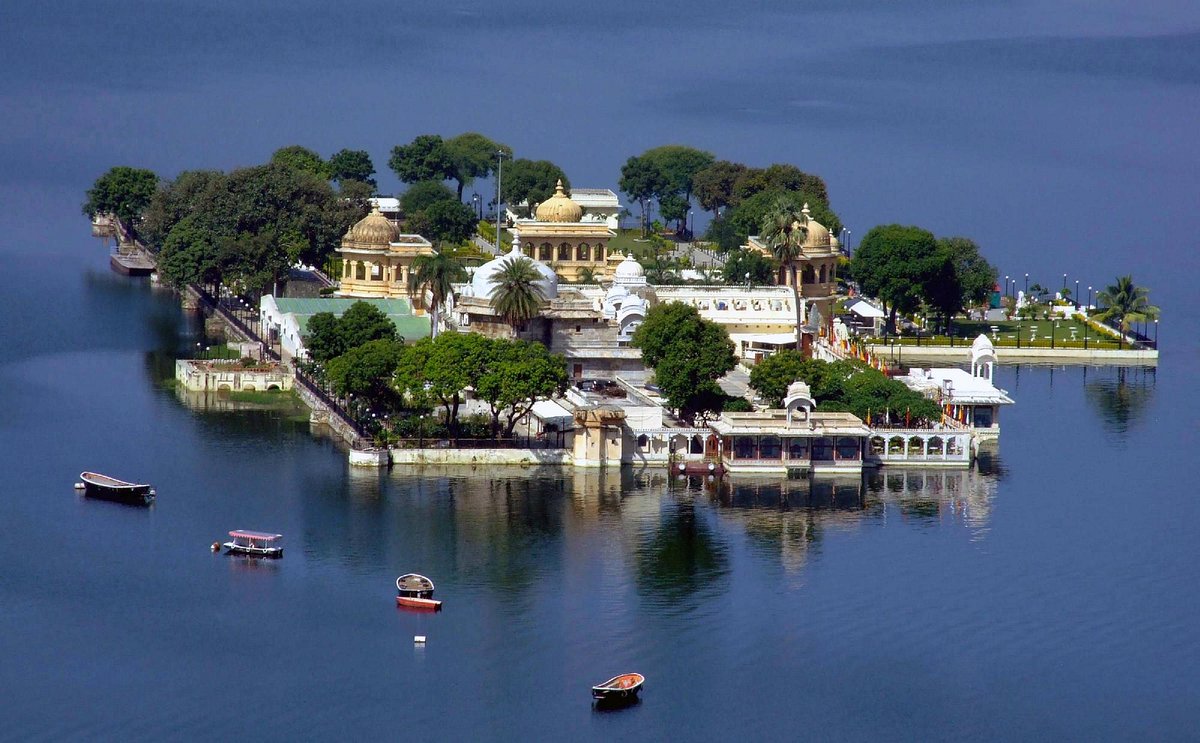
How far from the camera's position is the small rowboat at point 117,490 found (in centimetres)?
11419

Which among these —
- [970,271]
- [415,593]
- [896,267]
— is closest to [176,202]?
[896,267]

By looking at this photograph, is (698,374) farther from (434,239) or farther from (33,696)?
(434,239)

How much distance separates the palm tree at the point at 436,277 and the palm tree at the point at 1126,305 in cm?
4689

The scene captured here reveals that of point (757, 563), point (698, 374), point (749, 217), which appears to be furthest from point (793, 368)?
point (749, 217)

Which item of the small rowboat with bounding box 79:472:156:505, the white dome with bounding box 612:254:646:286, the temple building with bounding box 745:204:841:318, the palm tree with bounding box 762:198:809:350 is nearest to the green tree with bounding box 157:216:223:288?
the white dome with bounding box 612:254:646:286

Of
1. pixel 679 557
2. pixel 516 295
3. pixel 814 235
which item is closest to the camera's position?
pixel 679 557

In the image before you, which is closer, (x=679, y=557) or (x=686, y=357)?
(x=679, y=557)

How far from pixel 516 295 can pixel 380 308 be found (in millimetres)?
21812

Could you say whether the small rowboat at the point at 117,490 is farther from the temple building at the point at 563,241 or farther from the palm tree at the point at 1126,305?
the palm tree at the point at 1126,305

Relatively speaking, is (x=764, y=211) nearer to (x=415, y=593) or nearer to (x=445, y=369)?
(x=445, y=369)

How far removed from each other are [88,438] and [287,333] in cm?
2470

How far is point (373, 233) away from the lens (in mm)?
167875

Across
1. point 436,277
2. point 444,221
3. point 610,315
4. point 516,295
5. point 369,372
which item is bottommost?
point 369,372

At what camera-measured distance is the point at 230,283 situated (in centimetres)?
16675
